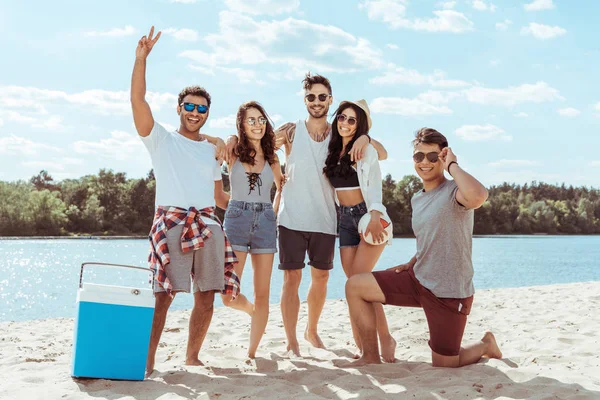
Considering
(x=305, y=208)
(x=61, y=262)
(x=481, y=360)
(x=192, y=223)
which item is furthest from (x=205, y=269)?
(x=61, y=262)

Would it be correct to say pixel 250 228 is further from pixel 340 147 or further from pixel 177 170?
pixel 340 147

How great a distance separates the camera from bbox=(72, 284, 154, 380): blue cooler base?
3911mm

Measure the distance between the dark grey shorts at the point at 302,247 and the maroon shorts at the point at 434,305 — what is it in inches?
30.0

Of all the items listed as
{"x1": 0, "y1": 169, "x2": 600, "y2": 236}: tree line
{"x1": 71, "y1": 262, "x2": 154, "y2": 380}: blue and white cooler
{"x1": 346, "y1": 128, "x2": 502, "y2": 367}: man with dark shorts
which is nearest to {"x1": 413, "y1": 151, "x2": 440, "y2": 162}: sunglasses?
{"x1": 346, "y1": 128, "x2": 502, "y2": 367}: man with dark shorts

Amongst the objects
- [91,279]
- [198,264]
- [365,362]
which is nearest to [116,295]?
[198,264]

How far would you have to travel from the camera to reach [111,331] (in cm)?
396

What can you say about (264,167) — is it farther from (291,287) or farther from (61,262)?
(61,262)

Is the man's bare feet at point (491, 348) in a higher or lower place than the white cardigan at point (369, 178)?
lower

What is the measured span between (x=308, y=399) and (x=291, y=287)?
1.66 m

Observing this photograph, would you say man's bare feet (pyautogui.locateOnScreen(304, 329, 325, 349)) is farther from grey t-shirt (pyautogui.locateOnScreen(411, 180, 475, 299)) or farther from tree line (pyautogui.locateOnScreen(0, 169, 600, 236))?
tree line (pyautogui.locateOnScreen(0, 169, 600, 236))

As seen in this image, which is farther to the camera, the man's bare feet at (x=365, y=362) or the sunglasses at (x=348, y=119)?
the sunglasses at (x=348, y=119)

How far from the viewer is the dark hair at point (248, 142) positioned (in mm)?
5082

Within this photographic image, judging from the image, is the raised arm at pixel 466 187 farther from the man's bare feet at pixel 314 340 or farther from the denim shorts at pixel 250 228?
the man's bare feet at pixel 314 340

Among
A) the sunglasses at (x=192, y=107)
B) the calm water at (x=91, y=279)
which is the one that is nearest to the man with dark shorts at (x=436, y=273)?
the sunglasses at (x=192, y=107)
